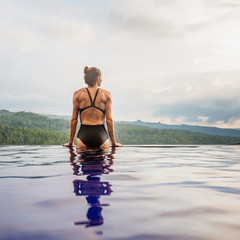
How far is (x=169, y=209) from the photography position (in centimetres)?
246

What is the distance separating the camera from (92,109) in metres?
8.91

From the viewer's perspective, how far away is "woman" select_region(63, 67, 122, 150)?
8.88 meters

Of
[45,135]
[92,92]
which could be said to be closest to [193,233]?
[92,92]

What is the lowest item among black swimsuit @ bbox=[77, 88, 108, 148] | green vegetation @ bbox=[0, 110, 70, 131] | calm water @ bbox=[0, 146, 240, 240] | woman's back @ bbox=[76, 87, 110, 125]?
calm water @ bbox=[0, 146, 240, 240]

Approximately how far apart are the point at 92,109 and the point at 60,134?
10749cm

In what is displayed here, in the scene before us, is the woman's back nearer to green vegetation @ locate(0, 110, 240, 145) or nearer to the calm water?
the calm water

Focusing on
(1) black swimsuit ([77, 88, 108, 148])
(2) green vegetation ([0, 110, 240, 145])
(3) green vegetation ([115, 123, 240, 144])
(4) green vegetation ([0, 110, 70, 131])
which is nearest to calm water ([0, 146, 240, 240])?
(1) black swimsuit ([77, 88, 108, 148])

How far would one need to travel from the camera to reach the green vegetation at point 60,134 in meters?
103

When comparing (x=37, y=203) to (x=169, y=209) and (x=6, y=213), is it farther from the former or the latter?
(x=169, y=209)

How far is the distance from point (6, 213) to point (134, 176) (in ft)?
7.18

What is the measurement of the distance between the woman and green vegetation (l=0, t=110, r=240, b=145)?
94843 mm

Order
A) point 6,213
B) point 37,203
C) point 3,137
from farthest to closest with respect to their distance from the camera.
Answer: point 3,137 < point 37,203 < point 6,213

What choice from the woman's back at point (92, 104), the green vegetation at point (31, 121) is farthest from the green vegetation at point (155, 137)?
the woman's back at point (92, 104)

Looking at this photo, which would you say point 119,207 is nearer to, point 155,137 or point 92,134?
point 92,134
